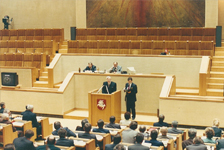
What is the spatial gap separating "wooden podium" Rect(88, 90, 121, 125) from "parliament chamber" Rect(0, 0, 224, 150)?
21 millimetres

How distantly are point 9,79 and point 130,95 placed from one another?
3.22 m

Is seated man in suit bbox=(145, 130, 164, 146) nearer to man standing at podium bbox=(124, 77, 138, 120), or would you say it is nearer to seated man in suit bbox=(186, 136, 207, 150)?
seated man in suit bbox=(186, 136, 207, 150)

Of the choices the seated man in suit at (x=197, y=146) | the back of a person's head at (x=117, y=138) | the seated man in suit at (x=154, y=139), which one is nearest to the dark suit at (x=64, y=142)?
the back of a person's head at (x=117, y=138)

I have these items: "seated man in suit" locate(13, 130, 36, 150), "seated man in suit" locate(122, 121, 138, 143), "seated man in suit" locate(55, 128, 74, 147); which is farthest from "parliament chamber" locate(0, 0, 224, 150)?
"seated man in suit" locate(13, 130, 36, 150)

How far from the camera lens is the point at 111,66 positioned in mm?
9430

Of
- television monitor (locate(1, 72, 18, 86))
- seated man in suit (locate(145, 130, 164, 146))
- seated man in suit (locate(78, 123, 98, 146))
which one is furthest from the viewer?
television monitor (locate(1, 72, 18, 86))

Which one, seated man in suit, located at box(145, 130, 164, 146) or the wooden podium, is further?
the wooden podium

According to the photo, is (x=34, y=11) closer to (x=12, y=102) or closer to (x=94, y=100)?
(x=12, y=102)

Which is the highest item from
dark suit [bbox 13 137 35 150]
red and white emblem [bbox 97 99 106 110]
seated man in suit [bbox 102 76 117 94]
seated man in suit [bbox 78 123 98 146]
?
seated man in suit [bbox 102 76 117 94]

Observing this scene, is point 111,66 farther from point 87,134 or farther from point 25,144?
point 25,144

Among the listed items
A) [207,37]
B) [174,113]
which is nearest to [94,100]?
[174,113]

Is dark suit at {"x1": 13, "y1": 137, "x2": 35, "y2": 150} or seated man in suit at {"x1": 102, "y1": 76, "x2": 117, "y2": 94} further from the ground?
seated man in suit at {"x1": 102, "y1": 76, "x2": 117, "y2": 94}

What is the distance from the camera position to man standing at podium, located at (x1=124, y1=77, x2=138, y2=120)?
7332 mm

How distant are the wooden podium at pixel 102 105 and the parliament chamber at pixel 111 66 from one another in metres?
0.02
